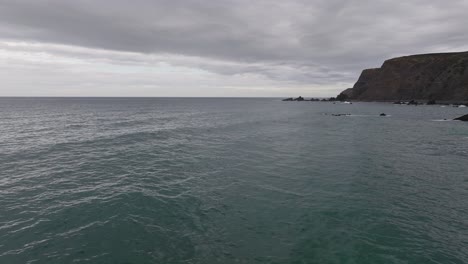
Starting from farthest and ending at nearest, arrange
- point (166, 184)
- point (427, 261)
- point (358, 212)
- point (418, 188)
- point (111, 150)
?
point (111, 150) → point (166, 184) → point (418, 188) → point (358, 212) → point (427, 261)

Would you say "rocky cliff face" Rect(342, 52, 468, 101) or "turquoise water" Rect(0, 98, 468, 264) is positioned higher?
"rocky cliff face" Rect(342, 52, 468, 101)

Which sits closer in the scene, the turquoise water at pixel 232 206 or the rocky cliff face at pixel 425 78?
the turquoise water at pixel 232 206

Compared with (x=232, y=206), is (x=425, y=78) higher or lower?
higher

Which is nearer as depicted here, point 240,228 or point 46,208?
point 240,228

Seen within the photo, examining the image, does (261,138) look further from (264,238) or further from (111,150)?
(264,238)

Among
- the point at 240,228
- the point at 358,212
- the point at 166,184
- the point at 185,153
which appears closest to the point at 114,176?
the point at 166,184

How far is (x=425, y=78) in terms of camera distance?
170 meters

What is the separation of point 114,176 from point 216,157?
1283 centimetres

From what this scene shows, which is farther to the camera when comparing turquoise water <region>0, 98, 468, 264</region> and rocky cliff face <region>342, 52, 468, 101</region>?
rocky cliff face <region>342, 52, 468, 101</region>

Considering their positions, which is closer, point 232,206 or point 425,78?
point 232,206

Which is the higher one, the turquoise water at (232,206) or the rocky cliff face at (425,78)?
the rocky cliff face at (425,78)

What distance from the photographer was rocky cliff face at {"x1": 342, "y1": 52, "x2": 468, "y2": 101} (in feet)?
495

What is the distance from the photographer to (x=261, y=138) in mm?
49625

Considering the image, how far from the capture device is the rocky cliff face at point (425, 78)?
15100 centimetres
